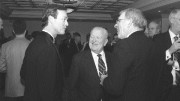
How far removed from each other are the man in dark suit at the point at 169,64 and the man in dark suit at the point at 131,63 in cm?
73

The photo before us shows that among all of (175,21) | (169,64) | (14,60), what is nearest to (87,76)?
(169,64)

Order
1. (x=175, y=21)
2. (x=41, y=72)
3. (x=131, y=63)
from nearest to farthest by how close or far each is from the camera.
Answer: (x=41, y=72) → (x=131, y=63) → (x=175, y=21)

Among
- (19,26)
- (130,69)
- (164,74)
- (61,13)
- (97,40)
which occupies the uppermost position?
(61,13)

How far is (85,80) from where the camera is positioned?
2705mm

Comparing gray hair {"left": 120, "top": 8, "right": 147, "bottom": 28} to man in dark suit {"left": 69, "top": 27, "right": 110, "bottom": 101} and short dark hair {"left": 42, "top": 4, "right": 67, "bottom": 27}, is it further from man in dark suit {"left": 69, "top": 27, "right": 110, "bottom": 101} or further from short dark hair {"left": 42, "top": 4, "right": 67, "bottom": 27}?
man in dark suit {"left": 69, "top": 27, "right": 110, "bottom": 101}

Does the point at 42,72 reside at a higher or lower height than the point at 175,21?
lower

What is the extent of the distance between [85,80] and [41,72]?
934mm

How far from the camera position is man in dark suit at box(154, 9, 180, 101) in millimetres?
2863

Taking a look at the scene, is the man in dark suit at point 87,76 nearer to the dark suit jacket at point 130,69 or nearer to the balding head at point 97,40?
the balding head at point 97,40

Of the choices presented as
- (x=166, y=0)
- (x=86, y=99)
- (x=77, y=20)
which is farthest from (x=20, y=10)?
(x=86, y=99)

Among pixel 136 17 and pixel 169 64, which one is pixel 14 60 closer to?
pixel 136 17

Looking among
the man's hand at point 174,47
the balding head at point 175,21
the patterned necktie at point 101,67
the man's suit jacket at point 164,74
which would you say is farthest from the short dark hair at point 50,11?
the balding head at point 175,21

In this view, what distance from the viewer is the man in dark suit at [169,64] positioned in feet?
9.39

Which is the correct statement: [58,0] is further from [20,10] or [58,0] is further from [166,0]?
[20,10]
